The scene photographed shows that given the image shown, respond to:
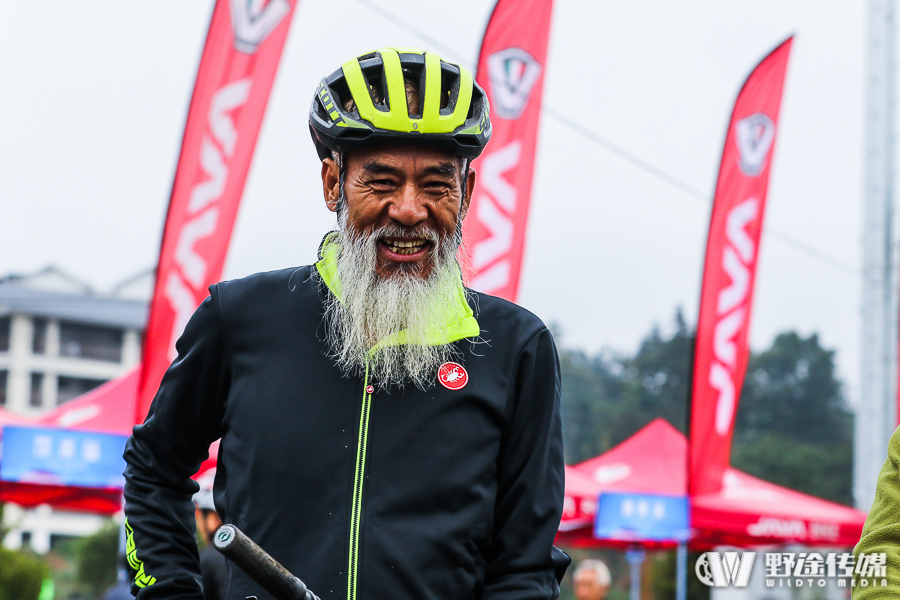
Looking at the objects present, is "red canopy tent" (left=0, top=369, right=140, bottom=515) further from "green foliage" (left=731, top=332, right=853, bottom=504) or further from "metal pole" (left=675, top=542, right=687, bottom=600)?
"green foliage" (left=731, top=332, right=853, bottom=504)

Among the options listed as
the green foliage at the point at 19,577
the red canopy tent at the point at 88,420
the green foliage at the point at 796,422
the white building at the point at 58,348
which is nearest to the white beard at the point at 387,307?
the red canopy tent at the point at 88,420

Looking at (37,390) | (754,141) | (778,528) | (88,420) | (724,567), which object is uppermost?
(754,141)

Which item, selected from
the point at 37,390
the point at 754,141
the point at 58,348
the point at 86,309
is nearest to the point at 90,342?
the point at 86,309

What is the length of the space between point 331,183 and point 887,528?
4.03ft

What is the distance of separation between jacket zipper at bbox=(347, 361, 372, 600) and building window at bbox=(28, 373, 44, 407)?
2846 inches

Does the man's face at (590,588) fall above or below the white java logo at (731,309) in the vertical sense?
below

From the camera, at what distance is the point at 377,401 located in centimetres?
175

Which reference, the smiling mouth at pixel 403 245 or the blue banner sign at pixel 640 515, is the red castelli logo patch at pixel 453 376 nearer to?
the smiling mouth at pixel 403 245

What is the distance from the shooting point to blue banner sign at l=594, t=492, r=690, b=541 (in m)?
9.66

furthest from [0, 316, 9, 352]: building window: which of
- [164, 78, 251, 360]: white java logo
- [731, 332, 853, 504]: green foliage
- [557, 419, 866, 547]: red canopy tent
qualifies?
[164, 78, 251, 360]: white java logo

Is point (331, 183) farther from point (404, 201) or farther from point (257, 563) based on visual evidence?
point (257, 563)

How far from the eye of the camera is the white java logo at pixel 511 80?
7477mm

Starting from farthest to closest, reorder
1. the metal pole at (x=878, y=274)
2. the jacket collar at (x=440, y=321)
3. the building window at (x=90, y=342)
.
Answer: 1. the building window at (x=90, y=342)
2. the metal pole at (x=878, y=274)
3. the jacket collar at (x=440, y=321)

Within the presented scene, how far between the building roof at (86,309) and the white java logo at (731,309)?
60833 millimetres
